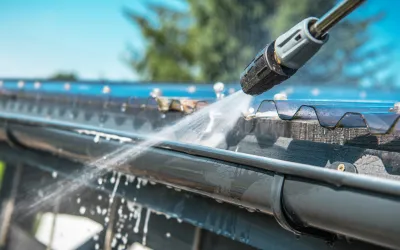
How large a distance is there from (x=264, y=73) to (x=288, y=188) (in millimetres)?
350

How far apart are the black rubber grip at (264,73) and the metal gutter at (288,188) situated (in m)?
0.23

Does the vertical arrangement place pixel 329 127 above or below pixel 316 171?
above

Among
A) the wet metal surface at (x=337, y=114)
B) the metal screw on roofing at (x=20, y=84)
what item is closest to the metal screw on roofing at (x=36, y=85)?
the metal screw on roofing at (x=20, y=84)

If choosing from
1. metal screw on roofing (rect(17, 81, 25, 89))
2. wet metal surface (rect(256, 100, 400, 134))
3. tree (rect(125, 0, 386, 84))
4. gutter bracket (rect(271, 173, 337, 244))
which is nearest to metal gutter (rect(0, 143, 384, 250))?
gutter bracket (rect(271, 173, 337, 244))

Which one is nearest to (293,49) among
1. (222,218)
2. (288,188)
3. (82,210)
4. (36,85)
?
(288,188)

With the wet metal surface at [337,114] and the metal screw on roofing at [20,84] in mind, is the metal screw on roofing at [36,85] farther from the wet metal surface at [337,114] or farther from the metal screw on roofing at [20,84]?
the wet metal surface at [337,114]

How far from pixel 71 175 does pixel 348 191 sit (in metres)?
1.86

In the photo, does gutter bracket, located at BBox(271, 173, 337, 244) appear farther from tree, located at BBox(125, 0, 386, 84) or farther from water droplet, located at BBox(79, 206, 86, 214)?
tree, located at BBox(125, 0, 386, 84)

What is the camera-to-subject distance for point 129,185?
2.25m

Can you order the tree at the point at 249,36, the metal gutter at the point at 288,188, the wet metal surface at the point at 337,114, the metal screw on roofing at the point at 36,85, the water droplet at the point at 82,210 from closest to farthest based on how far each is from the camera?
the metal gutter at the point at 288,188 < the wet metal surface at the point at 337,114 < the water droplet at the point at 82,210 < the metal screw on roofing at the point at 36,85 < the tree at the point at 249,36

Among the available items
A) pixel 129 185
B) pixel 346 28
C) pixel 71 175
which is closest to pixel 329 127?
pixel 129 185

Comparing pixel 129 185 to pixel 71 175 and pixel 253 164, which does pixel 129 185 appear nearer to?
pixel 71 175

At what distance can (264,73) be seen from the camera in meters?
1.35

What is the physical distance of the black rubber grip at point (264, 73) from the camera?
132 centimetres
